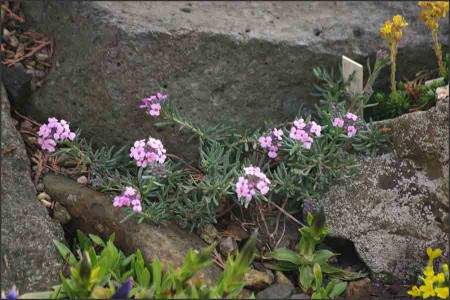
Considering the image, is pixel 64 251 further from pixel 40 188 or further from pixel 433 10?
pixel 433 10

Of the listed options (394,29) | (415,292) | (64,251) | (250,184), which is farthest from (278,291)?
(394,29)

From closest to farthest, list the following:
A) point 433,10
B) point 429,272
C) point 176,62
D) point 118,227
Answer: point 429,272
point 118,227
point 433,10
point 176,62

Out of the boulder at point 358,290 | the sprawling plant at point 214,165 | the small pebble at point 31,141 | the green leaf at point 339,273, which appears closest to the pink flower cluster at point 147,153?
the sprawling plant at point 214,165

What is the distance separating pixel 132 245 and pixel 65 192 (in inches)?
22.7

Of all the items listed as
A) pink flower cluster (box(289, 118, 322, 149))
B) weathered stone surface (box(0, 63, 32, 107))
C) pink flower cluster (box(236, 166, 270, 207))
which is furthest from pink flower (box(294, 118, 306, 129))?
weathered stone surface (box(0, 63, 32, 107))

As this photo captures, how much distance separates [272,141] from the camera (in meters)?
4.43

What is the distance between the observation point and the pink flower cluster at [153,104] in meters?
4.39

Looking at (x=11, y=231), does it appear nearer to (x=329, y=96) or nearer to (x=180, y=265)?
(x=180, y=265)

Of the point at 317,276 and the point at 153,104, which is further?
the point at 153,104

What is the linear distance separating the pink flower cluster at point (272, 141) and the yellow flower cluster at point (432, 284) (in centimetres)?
107

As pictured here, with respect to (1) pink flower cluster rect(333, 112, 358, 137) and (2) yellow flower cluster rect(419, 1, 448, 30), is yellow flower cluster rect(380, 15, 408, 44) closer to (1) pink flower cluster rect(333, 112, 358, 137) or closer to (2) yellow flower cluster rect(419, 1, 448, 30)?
(2) yellow flower cluster rect(419, 1, 448, 30)

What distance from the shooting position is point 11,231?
398cm

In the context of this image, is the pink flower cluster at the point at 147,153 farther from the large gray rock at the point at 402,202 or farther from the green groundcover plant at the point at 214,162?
the large gray rock at the point at 402,202

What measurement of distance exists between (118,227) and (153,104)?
0.78m
